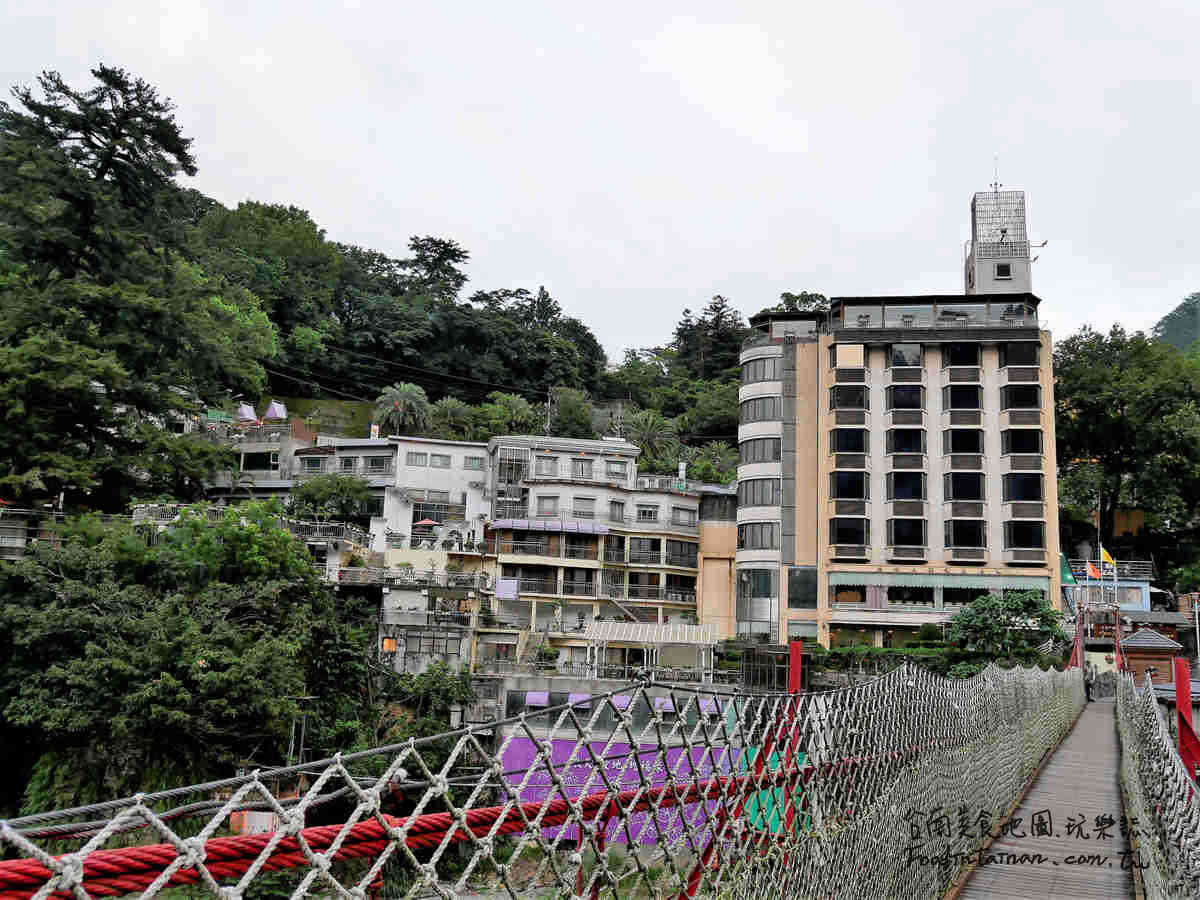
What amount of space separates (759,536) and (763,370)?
5565 mm

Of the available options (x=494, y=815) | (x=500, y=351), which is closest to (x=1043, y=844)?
(x=494, y=815)

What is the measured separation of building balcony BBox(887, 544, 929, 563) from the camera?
29.7 m

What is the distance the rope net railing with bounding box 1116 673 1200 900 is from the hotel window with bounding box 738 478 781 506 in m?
22.4

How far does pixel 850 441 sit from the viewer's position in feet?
101

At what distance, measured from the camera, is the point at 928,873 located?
6.25 meters

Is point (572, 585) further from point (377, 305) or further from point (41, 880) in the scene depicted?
point (41, 880)

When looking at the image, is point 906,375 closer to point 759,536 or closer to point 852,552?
point 852,552

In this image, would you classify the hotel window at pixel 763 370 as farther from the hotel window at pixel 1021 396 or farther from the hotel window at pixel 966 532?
the hotel window at pixel 966 532

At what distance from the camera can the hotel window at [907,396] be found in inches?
1208

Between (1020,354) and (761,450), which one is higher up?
(1020,354)

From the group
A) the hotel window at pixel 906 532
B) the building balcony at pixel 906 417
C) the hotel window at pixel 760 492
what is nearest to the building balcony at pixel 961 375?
the building balcony at pixel 906 417

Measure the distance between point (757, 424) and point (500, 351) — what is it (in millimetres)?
20734

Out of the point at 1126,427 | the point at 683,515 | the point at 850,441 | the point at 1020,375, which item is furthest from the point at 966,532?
the point at 1126,427

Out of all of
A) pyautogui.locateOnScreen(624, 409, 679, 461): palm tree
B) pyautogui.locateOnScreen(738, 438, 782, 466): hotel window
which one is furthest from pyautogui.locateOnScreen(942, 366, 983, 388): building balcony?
pyautogui.locateOnScreen(624, 409, 679, 461): palm tree
